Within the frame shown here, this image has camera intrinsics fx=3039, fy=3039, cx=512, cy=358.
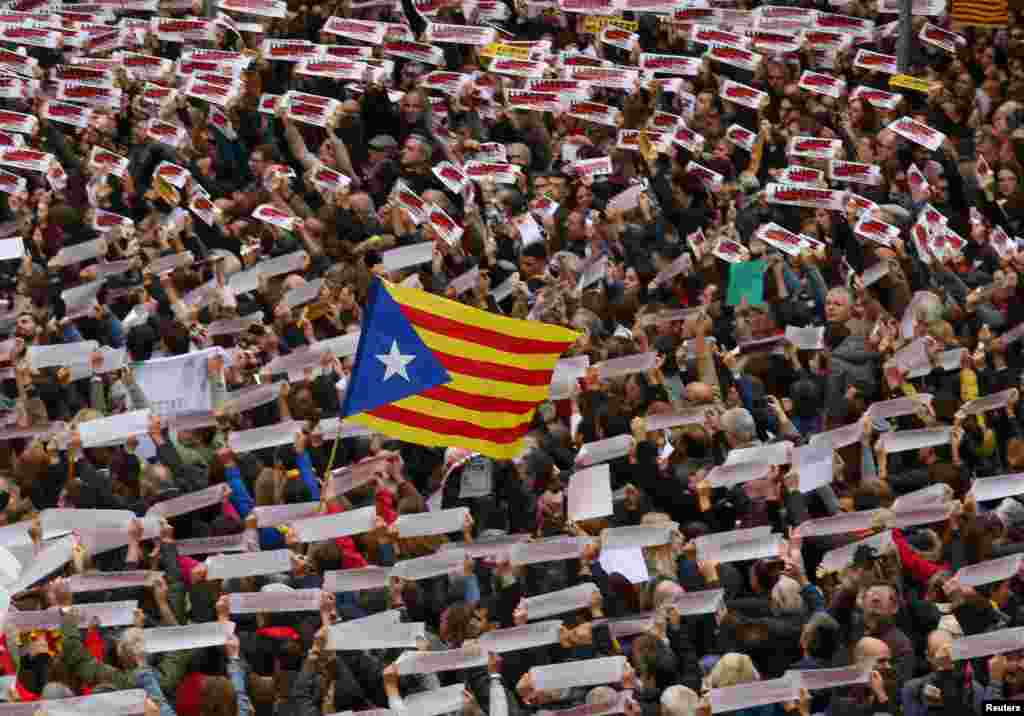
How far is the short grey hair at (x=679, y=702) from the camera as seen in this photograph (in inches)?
625

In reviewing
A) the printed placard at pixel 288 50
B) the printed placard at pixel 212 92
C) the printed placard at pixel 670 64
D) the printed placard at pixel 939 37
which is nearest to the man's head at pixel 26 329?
the printed placard at pixel 212 92

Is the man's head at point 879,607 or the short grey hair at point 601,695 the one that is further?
the man's head at point 879,607

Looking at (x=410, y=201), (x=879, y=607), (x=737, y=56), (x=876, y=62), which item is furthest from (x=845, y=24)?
(x=879, y=607)

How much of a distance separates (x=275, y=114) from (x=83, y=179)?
175 cm

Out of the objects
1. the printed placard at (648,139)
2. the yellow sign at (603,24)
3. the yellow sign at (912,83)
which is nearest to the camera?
the printed placard at (648,139)

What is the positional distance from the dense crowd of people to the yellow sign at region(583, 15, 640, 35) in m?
0.10

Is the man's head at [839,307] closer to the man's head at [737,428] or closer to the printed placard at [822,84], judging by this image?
the man's head at [737,428]

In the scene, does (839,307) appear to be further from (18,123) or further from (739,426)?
(18,123)

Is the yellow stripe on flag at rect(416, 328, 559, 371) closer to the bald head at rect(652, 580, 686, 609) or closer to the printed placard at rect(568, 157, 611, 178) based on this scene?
the bald head at rect(652, 580, 686, 609)

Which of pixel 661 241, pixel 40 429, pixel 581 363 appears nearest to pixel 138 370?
pixel 40 429

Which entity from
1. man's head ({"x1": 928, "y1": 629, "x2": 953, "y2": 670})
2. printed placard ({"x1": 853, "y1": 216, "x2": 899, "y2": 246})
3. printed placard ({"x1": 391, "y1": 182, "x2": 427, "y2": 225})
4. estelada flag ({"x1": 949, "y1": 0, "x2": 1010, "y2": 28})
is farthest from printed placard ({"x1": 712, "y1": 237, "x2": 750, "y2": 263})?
man's head ({"x1": 928, "y1": 629, "x2": 953, "y2": 670})

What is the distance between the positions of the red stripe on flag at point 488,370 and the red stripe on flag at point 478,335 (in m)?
0.12

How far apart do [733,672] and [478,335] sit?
3.23 m

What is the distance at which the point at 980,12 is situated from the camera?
92.3 feet
